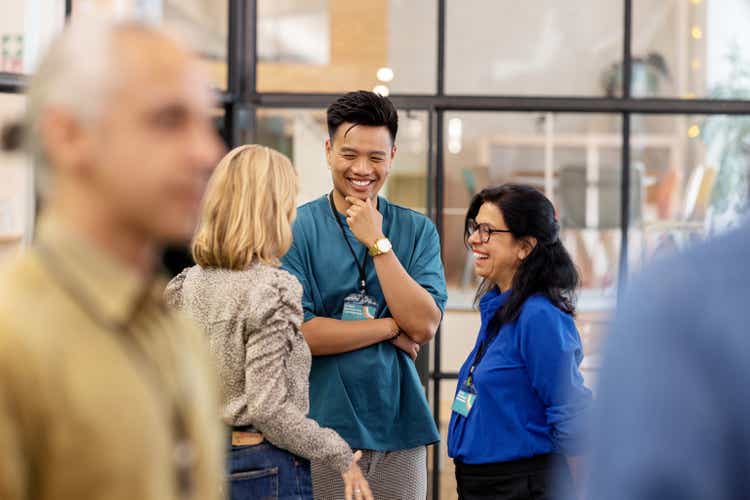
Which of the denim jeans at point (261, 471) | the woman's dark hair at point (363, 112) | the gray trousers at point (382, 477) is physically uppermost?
the woman's dark hair at point (363, 112)

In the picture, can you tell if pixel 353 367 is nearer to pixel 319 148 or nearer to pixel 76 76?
pixel 319 148

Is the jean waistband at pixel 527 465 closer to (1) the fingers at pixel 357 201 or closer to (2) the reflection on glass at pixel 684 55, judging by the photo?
(1) the fingers at pixel 357 201

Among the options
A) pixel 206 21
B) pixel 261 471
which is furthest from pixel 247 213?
pixel 206 21

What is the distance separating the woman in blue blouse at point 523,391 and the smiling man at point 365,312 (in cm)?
16

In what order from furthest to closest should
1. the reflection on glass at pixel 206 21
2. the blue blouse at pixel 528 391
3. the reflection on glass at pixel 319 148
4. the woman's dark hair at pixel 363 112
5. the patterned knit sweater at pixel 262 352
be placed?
the reflection on glass at pixel 319 148, the reflection on glass at pixel 206 21, the woman's dark hair at pixel 363 112, the blue blouse at pixel 528 391, the patterned knit sweater at pixel 262 352

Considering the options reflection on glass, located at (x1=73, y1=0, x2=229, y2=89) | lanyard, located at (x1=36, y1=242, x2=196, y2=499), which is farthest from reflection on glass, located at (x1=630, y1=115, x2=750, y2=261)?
lanyard, located at (x1=36, y1=242, x2=196, y2=499)

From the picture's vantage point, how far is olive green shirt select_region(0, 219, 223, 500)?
821mm

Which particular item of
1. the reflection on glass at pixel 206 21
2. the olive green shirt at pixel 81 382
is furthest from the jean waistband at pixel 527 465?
the reflection on glass at pixel 206 21

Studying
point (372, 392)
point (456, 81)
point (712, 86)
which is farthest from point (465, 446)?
point (712, 86)

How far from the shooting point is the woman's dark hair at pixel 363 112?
3275mm

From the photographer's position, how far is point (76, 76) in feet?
2.78

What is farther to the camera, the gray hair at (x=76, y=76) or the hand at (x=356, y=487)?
the hand at (x=356, y=487)

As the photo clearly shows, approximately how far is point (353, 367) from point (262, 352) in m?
0.83

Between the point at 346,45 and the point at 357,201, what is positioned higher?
the point at 346,45
